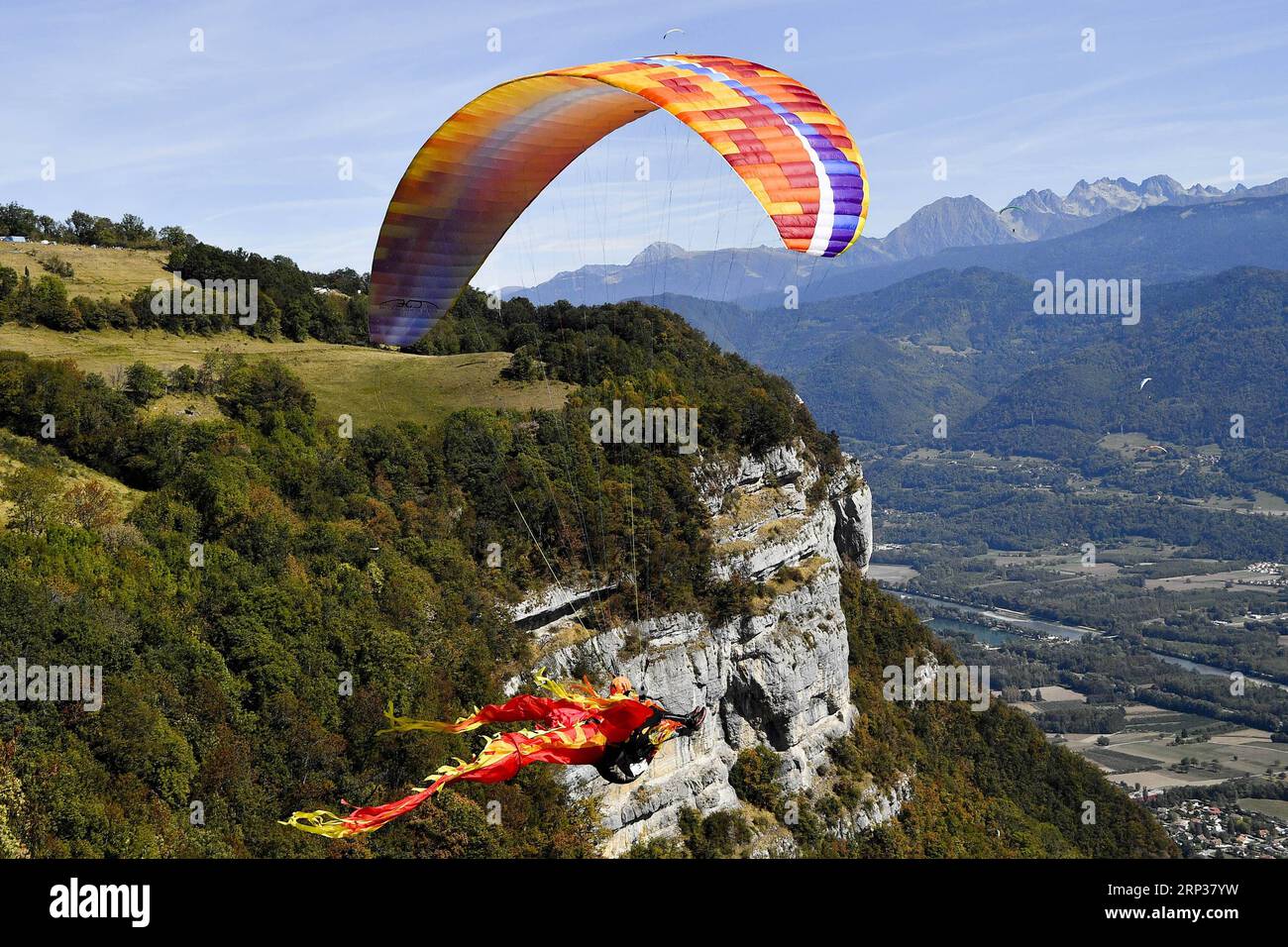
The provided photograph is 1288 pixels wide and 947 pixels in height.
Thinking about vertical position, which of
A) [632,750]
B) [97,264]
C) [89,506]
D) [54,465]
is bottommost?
[632,750]

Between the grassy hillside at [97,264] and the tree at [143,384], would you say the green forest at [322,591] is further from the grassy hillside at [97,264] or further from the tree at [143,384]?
the grassy hillside at [97,264]

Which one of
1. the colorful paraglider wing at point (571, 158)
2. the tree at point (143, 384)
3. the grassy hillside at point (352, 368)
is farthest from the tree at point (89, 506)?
the colorful paraglider wing at point (571, 158)

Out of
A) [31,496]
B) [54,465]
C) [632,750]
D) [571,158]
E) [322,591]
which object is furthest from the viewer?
[54,465]

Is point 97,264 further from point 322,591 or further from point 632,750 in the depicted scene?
point 632,750

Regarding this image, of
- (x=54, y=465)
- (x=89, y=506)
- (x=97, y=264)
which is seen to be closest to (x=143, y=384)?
(x=54, y=465)
